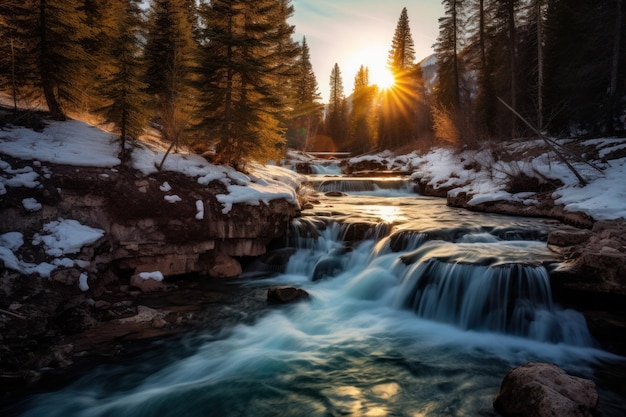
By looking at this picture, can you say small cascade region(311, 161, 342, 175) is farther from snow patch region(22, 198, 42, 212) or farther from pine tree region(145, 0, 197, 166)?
snow patch region(22, 198, 42, 212)

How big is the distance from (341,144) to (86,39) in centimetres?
5649

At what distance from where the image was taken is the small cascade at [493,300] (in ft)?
21.1

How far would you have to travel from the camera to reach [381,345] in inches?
259

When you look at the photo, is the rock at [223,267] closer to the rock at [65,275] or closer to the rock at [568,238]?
the rock at [65,275]

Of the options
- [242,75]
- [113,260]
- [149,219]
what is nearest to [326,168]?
[242,75]

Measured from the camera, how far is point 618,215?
1012cm

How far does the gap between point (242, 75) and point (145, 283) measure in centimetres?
817

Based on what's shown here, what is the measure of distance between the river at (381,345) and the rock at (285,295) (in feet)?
0.89

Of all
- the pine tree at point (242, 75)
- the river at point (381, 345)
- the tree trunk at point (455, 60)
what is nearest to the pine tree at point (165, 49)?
the pine tree at point (242, 75)

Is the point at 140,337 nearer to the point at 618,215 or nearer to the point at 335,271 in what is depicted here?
the point at 335,271

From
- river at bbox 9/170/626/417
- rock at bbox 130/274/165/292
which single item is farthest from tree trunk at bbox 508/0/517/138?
rock at bbox 130/274/165/292

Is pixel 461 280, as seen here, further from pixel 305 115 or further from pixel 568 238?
pixel 305 115

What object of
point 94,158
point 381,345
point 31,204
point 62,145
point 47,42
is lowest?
point 381,345

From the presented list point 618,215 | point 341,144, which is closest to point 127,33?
point 618,215
